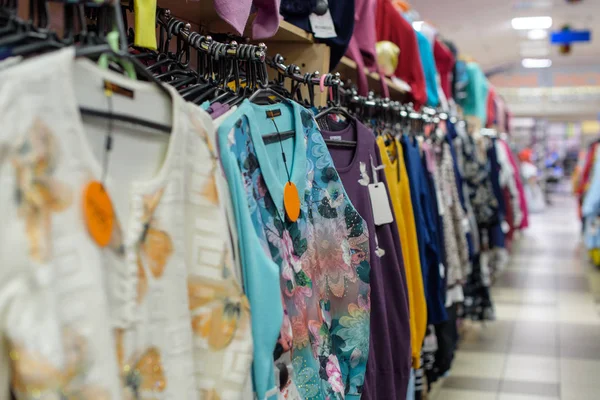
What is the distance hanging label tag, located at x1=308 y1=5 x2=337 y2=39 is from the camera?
2096 mm

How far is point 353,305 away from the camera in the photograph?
5.41ft

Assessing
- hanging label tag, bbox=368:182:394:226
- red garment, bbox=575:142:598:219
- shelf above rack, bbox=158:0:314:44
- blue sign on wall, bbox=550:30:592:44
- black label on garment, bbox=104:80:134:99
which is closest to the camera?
black label on garment, bbox=104:80:134:99

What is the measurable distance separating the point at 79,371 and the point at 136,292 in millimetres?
157

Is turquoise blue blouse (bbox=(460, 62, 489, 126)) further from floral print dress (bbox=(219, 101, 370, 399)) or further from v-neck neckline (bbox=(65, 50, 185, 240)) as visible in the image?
v-neck neckline (bbox=(65, 50, 185, 240))

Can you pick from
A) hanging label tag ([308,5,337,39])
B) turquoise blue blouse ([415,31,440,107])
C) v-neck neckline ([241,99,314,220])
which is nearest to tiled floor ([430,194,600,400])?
turquoise blue blouse ([415,31,440,107])

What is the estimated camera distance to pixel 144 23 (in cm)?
128

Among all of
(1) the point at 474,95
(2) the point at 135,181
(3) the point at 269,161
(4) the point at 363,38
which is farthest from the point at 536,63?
(2) the point at 135,181

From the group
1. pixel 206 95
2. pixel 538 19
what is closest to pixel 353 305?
pixel 206 95

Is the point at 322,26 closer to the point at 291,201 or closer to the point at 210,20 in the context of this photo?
the point at 210,20

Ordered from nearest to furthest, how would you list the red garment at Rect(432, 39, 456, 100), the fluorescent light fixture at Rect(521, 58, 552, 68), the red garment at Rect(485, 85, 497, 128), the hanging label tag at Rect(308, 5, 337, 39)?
the hanging label tag at Rect(308, 5, 337, 39) < the red garment at Rect(432, 39, 456, 100) < the red garment at Rect(485, 85, 497, 128) < the fluorescent light fixture at Rect(521, 58, 552, 68)

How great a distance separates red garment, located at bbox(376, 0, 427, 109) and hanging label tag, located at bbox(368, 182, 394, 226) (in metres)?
1.63

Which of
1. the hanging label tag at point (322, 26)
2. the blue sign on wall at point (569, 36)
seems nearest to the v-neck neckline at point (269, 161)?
the hanging label tag at point (322, 26)

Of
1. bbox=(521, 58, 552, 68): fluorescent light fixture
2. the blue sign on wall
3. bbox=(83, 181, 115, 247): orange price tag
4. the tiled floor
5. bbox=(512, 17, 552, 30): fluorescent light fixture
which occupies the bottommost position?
the tiled floor

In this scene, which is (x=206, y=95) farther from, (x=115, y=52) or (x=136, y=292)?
(x=136, y=292)
